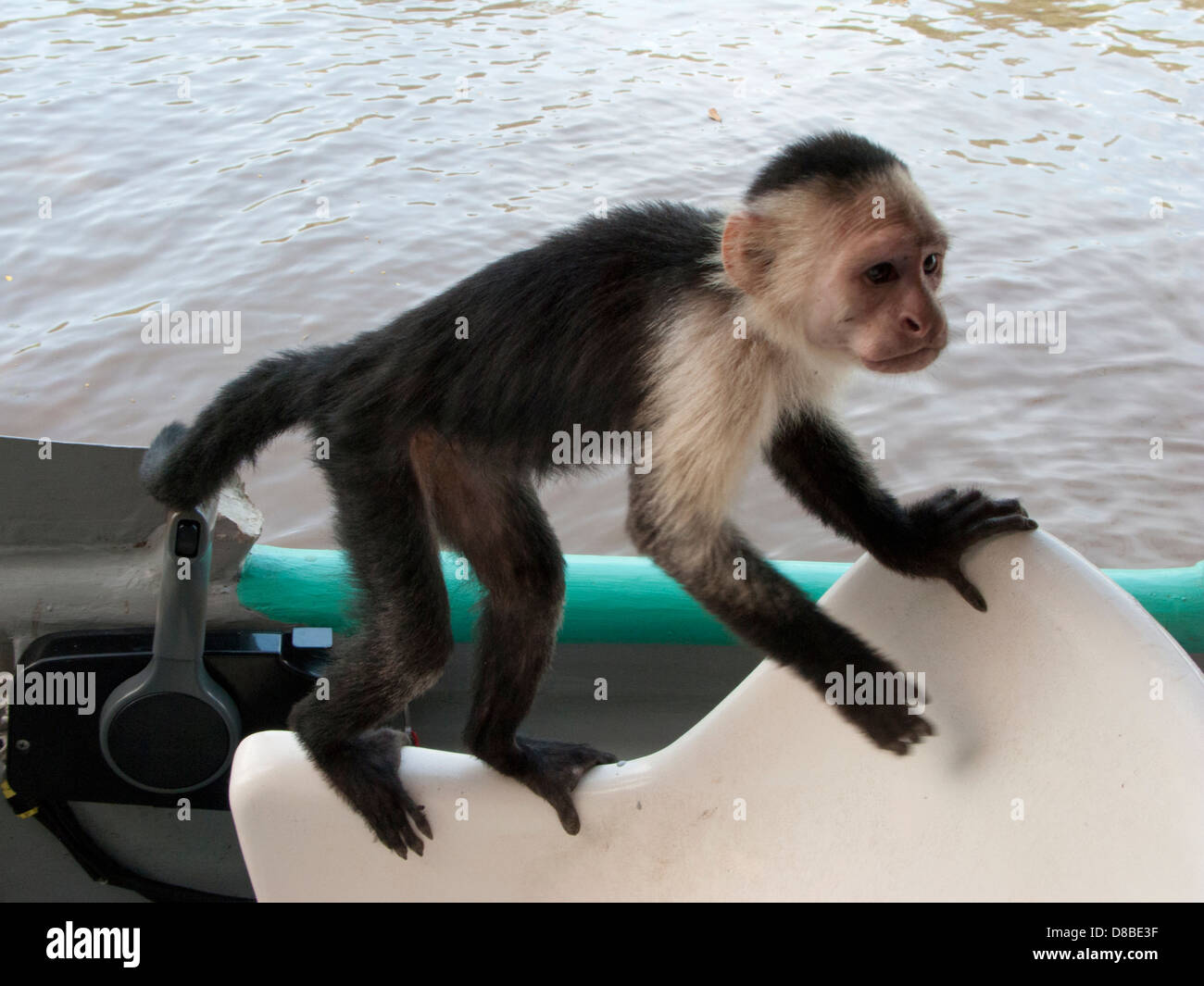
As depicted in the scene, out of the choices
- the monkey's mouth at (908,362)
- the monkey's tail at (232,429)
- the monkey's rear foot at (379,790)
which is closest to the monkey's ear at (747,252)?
the monkey's mouth at (908,362)

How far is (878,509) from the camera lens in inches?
90.9

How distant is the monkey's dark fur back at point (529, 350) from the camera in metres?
2.21

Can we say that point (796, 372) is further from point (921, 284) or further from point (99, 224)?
point (99, 224)

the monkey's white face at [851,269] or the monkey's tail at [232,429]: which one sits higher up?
the monkey's white face at [851,269]

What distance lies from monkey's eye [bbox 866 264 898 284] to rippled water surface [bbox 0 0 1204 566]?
206 centimetres

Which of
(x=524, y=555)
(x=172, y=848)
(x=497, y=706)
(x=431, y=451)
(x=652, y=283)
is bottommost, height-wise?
(x=172, y=848)

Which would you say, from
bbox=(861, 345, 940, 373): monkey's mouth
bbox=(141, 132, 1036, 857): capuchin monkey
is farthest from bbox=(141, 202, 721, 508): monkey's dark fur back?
bbox=(861, 345, 940, 373): monkey's mouth

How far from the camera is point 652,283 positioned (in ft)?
7.42

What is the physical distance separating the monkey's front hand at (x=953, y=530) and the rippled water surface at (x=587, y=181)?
2098 millimetres

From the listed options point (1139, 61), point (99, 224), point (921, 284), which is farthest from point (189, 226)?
point (1139, 61)

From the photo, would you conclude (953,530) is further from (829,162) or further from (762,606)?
(829,162)

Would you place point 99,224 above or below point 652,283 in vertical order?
below

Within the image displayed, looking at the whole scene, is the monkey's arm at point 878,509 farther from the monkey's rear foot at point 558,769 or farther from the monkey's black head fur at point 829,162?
the monkey's rear foot at point 558,769

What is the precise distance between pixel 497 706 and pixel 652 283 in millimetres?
924
